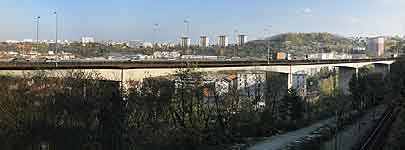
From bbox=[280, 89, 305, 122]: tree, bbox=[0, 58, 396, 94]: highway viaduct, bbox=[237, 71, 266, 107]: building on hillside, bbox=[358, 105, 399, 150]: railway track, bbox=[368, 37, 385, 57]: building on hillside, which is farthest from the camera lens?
bbox=[368, 37, 385, 57]: building on hillside

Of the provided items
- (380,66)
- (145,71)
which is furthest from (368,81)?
(145,71)

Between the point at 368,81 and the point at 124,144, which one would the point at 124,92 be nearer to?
the point at 124,144

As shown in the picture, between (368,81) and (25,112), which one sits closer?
(25,112)

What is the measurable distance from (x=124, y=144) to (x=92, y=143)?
1750mm

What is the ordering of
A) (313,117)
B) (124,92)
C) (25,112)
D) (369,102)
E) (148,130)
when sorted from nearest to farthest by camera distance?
(25,112) < (148,130) < (124,92) < (313,117) < (369,102)

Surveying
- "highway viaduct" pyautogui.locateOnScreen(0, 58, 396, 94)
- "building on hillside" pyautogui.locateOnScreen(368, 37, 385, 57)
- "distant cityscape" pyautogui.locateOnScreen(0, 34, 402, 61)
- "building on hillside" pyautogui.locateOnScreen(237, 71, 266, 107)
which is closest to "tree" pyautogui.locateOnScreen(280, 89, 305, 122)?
"building on hillside" pyautogui.locateOnScreen(237, 71, 266, 107)

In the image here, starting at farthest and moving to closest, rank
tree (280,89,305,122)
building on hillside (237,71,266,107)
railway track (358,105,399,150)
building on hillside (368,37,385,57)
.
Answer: building on hillside (368,37,385,57)
tree (280,89,305,122)
building on hillside (237,71,266,107)
railway track (358,105,399,150)

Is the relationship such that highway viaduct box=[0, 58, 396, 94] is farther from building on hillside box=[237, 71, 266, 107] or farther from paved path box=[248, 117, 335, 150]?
paved path box=[248, 117, 335, 150]

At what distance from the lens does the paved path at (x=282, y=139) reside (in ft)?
86.7

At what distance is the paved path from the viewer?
26422 millimetres

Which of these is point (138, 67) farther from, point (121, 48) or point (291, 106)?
point (121, 48)

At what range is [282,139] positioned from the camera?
29750 mm

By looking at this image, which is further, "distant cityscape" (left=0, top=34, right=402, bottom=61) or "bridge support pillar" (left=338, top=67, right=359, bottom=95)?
"bridge support pillar" (left=338, top=67, right=359, bottom=95)

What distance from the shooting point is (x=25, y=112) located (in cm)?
1688
